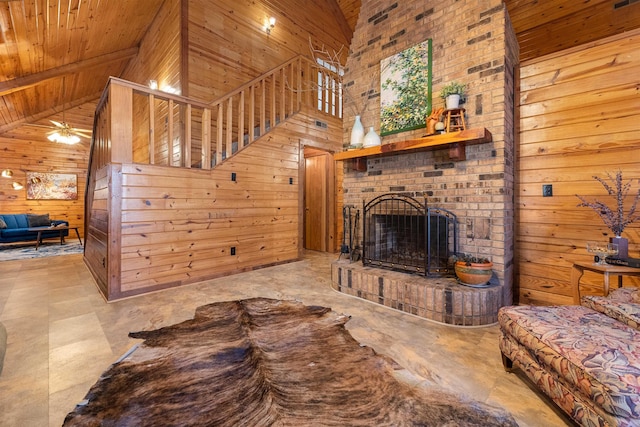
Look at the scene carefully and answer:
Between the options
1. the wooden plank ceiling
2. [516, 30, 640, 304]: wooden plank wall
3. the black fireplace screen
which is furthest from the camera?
the wooden plank ceiling

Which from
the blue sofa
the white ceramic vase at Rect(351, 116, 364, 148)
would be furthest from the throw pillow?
the white ceramic vase at Rect(351, 116, 364, 148)

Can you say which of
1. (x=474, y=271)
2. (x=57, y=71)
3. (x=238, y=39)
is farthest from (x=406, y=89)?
(x=57, y=71)

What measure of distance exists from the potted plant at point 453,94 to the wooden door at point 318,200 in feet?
10.9

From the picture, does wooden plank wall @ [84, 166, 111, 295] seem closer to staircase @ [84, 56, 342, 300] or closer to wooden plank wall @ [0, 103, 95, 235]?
staircase @ [84, 56, 342, 300]

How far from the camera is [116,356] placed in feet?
5.87

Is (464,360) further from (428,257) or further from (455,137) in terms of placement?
(455,137)

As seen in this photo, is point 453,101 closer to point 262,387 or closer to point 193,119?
point 262,387

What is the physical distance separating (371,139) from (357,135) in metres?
0.25

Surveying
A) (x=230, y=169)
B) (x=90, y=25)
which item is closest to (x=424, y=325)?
(x=230, y=169)

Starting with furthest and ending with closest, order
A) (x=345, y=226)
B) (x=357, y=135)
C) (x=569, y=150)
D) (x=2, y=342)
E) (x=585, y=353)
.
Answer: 1. (x=345, y=226)
2. (x=357, y=135)
3. (x=569, y=150)
4. (x=2, y=342)
5. (x=585, y=353)

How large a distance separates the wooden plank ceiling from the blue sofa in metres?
2.34

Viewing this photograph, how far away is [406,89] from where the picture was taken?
10.0ft

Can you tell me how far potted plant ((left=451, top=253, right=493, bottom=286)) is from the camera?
230 cm

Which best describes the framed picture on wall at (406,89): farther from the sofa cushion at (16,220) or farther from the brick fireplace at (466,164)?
the sofa cushion at (16,220)
